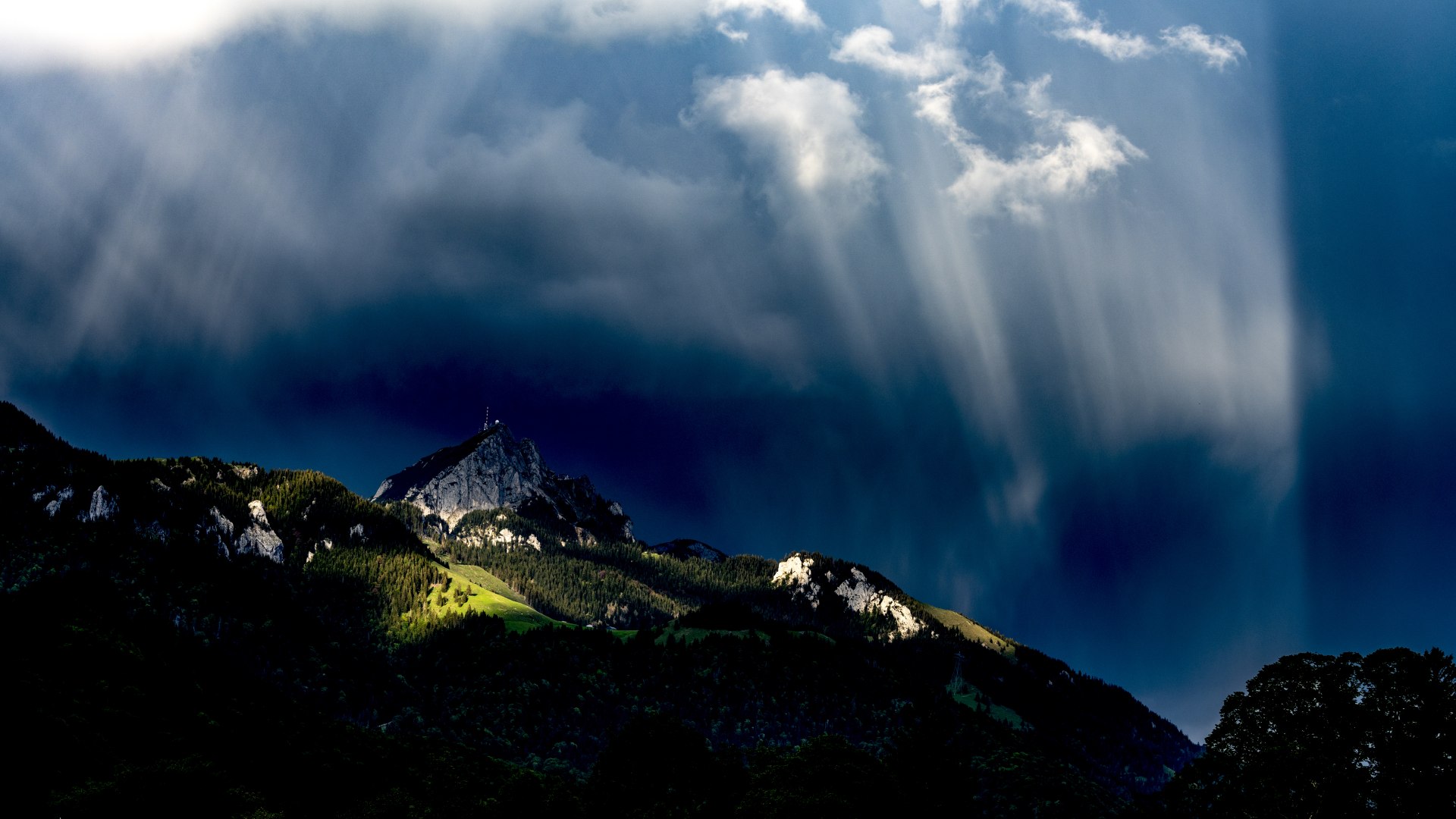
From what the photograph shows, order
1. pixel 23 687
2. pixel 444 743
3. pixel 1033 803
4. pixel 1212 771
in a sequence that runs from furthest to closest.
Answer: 1. pixel 1033 803
2. pixel 444 743
3. pixel 23 687
4. pixel 1212 771

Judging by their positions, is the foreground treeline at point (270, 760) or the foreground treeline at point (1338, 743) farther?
the foreground treeline at point (270, 760)

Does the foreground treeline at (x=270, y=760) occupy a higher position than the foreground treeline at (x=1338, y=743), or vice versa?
the foreground treeline at (x=1338, y=743)

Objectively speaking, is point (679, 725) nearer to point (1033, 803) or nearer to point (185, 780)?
point (185, 780)

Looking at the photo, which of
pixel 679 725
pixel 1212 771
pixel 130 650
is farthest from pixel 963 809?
pixel 130 650

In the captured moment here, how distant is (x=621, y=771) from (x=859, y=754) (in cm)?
3459

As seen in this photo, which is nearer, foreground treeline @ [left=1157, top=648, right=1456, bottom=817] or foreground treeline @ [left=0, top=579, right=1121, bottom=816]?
foreground treeline @ [left=1157, top=648, right=1456, bottom=817]

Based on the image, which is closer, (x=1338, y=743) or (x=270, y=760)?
(x=1338, y=743)

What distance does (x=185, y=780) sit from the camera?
9888 centimetres

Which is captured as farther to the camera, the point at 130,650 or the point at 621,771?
the point at 621,771

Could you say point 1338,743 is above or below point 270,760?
above

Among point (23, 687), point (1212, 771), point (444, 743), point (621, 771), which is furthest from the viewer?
point (444, 743)

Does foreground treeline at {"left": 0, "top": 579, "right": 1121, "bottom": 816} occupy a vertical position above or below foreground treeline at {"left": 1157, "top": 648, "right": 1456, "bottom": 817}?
below

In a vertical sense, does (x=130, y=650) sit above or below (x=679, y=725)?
below

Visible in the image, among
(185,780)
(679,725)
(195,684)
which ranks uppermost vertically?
(679,725)
